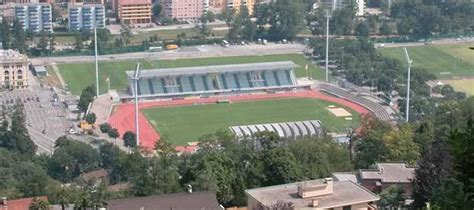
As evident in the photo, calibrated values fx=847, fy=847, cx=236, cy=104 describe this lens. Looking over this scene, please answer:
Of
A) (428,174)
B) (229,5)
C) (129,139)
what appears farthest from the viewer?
(229,5)

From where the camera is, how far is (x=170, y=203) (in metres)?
7.32

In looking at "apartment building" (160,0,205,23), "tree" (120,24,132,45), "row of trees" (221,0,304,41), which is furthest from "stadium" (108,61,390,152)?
"apartment building" (160,0,205,23)

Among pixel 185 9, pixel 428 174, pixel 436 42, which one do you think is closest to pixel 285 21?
pixel 185 9

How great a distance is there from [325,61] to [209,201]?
14.5 m

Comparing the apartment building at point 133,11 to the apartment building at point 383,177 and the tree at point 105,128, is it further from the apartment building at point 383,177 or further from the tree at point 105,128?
the apartment building at point 383,177

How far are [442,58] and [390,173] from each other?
540 inches

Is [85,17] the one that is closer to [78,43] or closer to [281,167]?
[78,43]

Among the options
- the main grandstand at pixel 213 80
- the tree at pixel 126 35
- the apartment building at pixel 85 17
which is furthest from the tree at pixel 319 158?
the apartment building at pixel 85 17

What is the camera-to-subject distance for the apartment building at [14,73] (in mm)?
19594

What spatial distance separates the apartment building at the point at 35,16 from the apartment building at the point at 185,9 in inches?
151

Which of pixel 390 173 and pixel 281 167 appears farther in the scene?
pixel 281 167

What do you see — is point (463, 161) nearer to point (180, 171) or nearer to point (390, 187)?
point (390, 187)

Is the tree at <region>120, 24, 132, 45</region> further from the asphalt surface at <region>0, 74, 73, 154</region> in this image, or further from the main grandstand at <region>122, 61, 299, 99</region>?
the main grandstand at <region>122, 61, 299, 99</region>

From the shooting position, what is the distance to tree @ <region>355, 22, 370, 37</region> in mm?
24625
